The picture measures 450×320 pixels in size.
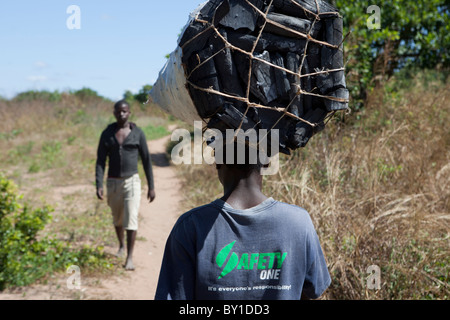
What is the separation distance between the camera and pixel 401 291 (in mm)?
3254

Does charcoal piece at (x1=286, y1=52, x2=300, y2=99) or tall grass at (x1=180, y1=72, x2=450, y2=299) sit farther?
tall grass at (x1=180, y1=72, x2=450, y2=299)

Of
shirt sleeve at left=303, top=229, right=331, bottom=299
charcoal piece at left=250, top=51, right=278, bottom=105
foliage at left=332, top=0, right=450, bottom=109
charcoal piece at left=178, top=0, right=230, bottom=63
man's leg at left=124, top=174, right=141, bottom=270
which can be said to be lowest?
man's leg at left=124, top=174, right=141, bottom=270

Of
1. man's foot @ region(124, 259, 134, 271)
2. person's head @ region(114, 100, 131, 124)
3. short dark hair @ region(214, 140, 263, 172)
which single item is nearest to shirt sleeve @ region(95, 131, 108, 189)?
person's head @ region(114, 100, 131, 124)

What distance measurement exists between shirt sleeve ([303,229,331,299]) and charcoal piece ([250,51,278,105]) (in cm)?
56

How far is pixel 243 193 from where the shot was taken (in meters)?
1.64

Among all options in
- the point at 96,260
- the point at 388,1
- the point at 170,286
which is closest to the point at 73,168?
the point at 96,260

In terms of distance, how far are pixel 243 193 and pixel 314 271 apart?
425 mm

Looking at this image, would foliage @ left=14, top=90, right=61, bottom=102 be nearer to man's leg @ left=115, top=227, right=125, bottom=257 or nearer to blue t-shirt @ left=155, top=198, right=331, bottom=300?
man's leg @ left=115, top=227, right=125, bottom=257

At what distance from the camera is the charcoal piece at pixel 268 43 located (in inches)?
60.5

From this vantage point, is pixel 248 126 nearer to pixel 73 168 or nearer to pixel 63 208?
pixel 63 208

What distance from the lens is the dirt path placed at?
4172mm

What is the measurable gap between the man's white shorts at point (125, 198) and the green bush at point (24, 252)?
0.54 metres

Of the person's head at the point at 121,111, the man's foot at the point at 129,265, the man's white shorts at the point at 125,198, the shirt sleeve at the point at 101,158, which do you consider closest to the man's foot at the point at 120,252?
the man's foot at the point at 129,265

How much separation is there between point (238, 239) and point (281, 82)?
0.60m
